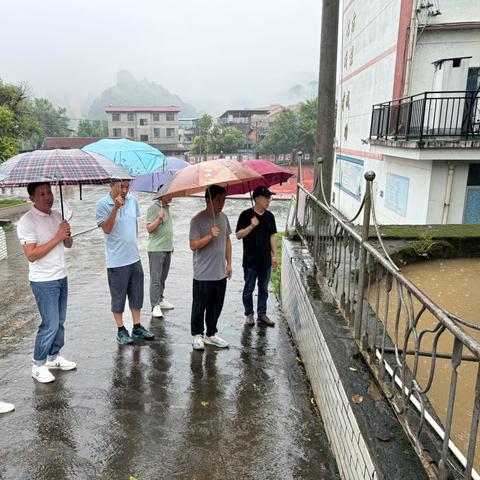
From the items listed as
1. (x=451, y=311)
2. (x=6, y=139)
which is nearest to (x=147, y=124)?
(x=6, y=139)

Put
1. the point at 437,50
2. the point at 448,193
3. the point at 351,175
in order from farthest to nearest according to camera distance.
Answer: the point at 351,175 < the point at 437,50 < the point at 448,193

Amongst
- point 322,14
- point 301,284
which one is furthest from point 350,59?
point 301,284

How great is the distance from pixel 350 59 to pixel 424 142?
1163 cm

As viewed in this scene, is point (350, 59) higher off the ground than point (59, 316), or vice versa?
point (350, 59)

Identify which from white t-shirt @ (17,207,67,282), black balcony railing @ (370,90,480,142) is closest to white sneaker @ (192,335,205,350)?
white t-shirt @ (17,207,67,282)

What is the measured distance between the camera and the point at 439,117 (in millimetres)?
10875

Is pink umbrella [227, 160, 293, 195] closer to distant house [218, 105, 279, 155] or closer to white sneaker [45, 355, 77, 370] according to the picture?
white sneaker [45, 355, 77, 370]

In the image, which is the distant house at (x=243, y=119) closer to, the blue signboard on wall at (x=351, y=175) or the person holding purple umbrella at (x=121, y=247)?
the blue signboard on wall at (x=351, y=175)

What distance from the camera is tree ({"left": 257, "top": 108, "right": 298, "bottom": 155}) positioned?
192 ft

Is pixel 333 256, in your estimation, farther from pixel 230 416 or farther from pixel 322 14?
pixel 322 14

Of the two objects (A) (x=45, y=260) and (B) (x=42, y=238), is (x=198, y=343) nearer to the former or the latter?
(A) (x=45, y=260)

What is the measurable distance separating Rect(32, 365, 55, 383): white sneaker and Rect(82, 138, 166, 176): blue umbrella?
85.2 inches

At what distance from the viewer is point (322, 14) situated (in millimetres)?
5711

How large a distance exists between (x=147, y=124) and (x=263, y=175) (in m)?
67.0
